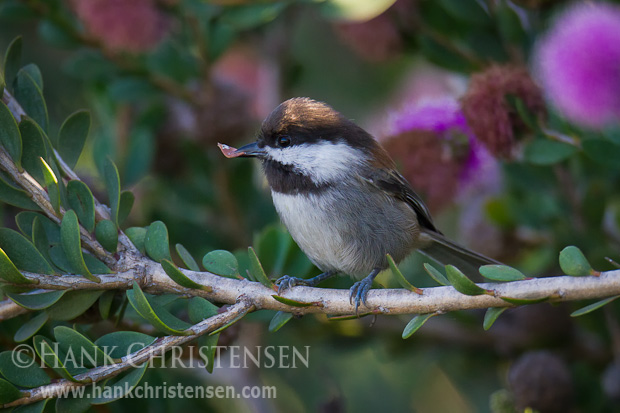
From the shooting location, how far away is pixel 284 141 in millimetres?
3168

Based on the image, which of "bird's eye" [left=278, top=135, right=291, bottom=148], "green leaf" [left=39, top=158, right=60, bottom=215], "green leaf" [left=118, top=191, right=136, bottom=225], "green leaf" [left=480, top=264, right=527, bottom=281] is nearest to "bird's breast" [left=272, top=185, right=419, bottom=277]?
"bird's eye" [left=278, top=135, right=291, bottom=148]

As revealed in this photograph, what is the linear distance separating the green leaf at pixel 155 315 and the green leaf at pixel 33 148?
597 mm

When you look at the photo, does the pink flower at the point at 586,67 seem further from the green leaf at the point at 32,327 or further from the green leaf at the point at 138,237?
the green leaf at the point at 32,327


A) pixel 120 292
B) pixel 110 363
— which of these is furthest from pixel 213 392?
pixel 110 363

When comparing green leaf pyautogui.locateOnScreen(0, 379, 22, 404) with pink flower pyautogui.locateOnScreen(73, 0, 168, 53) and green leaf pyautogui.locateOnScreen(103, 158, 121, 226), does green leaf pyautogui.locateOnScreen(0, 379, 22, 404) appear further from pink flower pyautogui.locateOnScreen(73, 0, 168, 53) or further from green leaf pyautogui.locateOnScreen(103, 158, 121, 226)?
pink flower pyautogui.locateOnScreen(73, 0, 168, 53)

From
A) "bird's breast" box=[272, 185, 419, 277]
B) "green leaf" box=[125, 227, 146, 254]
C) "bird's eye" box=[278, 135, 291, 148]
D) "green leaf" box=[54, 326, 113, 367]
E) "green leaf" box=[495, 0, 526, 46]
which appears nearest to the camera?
"green leaf" box=[54, 326, 113, 367]

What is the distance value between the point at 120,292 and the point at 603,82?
7.04 feet

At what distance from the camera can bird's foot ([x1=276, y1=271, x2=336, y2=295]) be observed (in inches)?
99.9

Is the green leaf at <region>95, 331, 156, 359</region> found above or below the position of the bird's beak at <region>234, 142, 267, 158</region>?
below

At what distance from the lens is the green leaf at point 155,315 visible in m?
2.02

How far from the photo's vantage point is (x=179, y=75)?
394 centimetres

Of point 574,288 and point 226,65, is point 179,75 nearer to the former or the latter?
point 226,65

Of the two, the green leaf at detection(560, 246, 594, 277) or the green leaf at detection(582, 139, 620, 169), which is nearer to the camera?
the green leaf at detection(560, 246, 594, 277)

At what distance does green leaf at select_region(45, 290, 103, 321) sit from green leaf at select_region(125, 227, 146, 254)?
0.23 m
